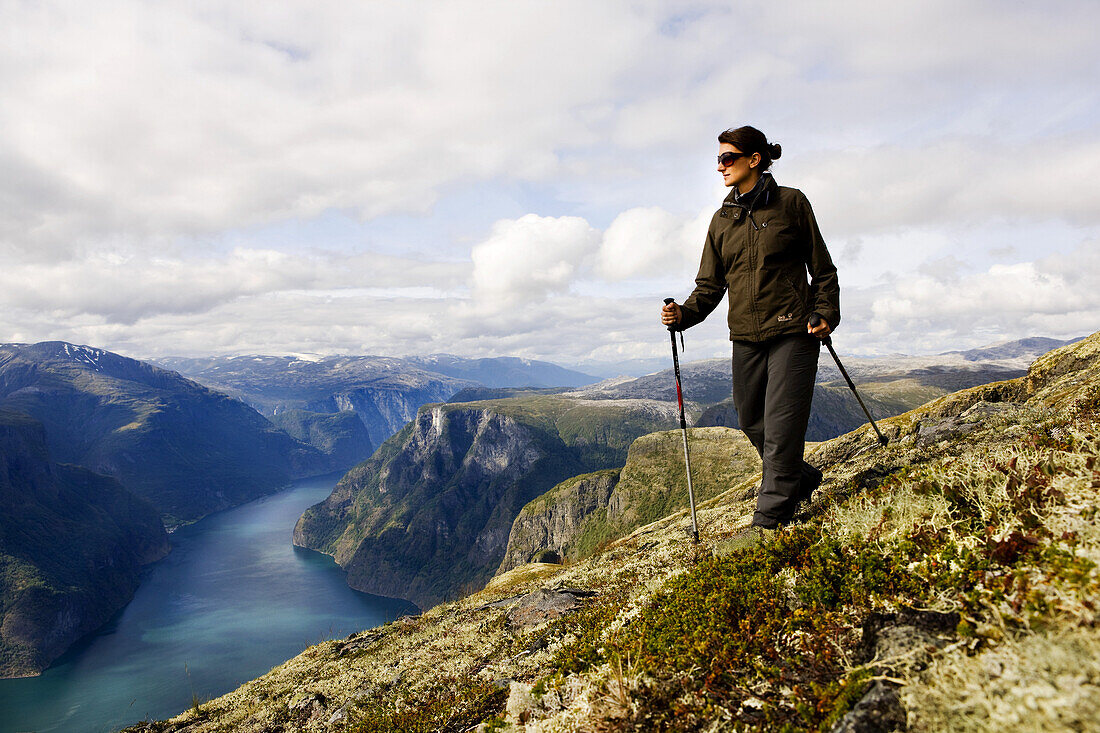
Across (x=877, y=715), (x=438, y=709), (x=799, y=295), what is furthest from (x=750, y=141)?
(x=438, y=709)

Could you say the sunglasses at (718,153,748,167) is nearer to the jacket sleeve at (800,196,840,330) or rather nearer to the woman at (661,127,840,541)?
the woman at (661,127,840,541)

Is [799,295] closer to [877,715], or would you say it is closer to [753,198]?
[753,198]

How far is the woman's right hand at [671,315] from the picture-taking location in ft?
27.1

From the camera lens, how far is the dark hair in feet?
23.9

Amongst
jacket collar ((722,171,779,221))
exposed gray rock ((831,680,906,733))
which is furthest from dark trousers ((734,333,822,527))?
exposed gray rock ((831,680,906,733))

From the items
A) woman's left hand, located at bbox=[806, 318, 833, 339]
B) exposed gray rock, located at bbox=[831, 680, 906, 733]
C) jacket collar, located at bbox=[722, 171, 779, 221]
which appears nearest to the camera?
exposed gray rock, located at bbox=[831, 680, 906, 733]

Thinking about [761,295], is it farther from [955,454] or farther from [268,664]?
[268,664]

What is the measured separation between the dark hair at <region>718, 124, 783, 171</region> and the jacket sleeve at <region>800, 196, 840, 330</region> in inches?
34.3

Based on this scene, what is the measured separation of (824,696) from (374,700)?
10.5 meters

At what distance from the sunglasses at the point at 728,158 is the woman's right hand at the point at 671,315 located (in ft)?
7.30

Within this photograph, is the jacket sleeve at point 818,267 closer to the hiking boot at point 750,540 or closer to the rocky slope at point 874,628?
the rocky slope at point 874,628

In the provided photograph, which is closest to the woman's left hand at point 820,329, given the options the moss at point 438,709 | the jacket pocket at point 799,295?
the jacket pocket at point 799,295

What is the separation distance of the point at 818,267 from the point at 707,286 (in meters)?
1.65

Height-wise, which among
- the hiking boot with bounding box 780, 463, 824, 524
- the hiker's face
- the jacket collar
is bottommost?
the hiking boot with bounding box 780, 463, 824, 524
